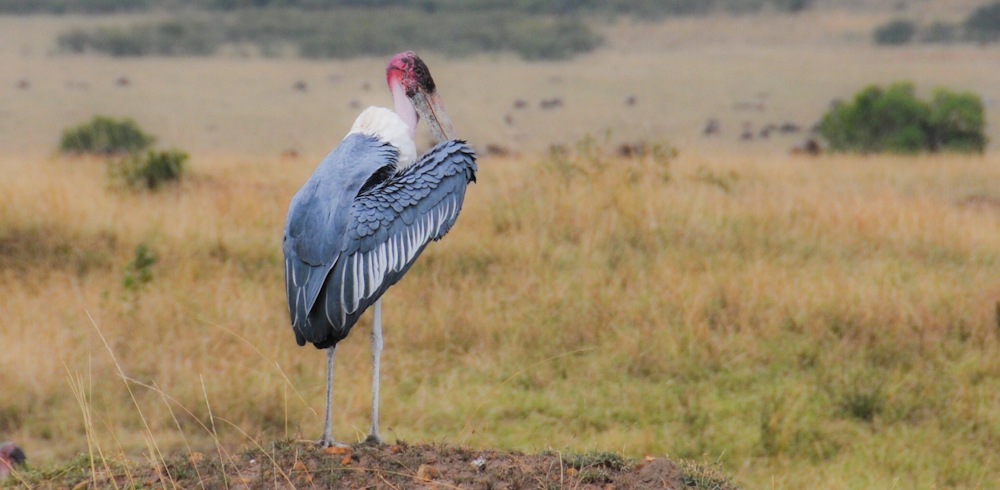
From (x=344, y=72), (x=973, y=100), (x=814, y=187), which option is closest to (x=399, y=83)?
(x=814, y=187)

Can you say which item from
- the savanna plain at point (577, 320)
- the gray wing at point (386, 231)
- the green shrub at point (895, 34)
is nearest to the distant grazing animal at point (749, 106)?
the savanna plain at point (577, 320)

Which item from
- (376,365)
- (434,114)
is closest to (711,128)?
(434,114)

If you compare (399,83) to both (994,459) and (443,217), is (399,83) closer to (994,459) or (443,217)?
(443,217)

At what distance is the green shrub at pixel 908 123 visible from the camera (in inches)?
534

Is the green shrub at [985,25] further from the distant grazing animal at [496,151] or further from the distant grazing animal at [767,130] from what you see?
the distant grazing animal at [496,151]

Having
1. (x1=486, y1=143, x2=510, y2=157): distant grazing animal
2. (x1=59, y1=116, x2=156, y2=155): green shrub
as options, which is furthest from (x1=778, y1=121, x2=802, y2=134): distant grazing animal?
(x1=59, y1=116, x2=156, y2=155): green shrub

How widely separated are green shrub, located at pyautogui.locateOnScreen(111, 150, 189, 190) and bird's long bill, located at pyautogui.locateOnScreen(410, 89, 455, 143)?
543cm

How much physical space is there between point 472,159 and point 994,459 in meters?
3.08

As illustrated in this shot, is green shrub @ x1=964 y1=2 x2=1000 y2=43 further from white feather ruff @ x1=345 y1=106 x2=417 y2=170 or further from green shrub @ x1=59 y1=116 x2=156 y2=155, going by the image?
white feather ruff @ x1=345 y1=106 x2=417 y2=170

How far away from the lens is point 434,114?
410cm

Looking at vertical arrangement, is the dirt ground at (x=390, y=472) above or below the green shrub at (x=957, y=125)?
below

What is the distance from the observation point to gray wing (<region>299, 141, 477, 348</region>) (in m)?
3.62

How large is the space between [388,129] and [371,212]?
0.44 meters

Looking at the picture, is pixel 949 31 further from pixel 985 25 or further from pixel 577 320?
pixel 577 320
